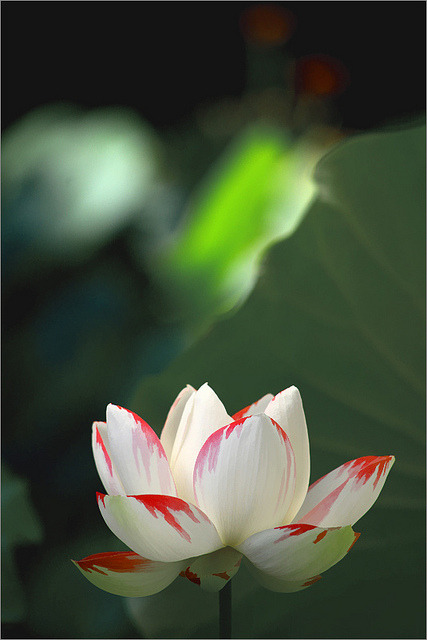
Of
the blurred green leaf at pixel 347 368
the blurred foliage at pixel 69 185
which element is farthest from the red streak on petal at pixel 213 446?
the blurred foliage at pixel 69 185

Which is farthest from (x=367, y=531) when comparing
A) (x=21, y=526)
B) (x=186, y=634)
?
(x=21, y=526)

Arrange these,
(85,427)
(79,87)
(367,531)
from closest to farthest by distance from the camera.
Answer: (367,531) < (85,427) < (79,87)

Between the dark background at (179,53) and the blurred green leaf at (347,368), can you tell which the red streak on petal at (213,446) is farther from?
the dark background at (179,53)

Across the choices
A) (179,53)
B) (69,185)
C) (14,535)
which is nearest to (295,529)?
(14,535)

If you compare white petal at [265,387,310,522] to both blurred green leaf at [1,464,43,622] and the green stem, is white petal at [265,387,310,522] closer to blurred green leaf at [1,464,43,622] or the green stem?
the green stem

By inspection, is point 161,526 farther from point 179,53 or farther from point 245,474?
point 179,53

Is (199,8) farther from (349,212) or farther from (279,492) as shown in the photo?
(279,492)
